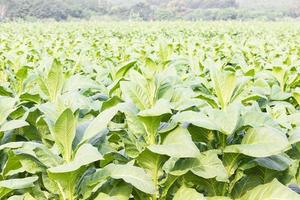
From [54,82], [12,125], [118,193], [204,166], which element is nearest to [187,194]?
[204,166]

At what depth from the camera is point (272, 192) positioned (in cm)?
156

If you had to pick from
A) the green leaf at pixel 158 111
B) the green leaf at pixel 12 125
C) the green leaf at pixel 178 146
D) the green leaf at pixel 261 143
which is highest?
the green leaf at pixel 158 111

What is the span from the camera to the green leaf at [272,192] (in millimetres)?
1521

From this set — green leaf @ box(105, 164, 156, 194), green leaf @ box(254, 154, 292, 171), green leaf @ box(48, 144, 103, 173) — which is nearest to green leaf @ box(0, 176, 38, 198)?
green leaf @ box(48, 144, 103, 173)

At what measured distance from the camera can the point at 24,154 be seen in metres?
1.49

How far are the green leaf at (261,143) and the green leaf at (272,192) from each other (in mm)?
122

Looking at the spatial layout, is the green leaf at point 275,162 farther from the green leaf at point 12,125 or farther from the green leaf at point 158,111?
the green leaf at point 12,125

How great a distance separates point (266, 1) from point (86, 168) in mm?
128356

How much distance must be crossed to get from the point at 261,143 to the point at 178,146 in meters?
0.28

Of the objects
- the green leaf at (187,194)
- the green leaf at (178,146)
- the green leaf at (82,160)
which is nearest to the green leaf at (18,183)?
the green leaf at (82,160)

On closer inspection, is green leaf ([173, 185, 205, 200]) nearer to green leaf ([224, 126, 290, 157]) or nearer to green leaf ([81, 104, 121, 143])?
green leaf ([224, 126, 290, 157])

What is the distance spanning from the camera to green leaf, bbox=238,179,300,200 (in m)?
1.52

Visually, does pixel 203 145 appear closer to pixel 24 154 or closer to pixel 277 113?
pixel 277 113

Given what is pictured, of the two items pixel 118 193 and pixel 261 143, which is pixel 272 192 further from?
pixel 118 193
